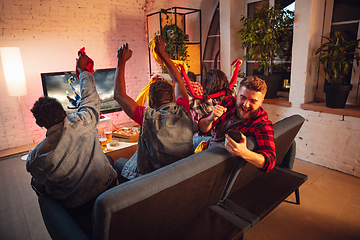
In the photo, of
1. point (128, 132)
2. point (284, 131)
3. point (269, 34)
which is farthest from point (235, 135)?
point (269, 34)

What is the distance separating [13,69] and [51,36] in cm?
96

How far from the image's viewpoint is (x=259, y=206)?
1604 millimetres

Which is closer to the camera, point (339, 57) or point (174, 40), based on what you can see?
point (339, 57)

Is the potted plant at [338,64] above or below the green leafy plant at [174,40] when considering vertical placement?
below

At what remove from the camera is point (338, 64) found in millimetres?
2775

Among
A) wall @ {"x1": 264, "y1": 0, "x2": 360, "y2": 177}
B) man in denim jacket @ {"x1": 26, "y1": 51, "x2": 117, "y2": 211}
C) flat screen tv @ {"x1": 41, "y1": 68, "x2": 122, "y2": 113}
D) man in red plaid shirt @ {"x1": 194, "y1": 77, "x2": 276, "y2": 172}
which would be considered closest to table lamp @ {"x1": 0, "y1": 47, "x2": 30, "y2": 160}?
flat screen tv @ {"x1": 41, "y1": 68, "x2": 122, "y2": 113}

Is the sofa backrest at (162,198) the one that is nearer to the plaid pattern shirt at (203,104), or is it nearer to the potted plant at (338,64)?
the plaid pattern shirt at (203,104)

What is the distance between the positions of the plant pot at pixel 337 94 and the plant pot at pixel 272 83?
753 mm

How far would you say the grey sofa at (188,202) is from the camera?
96 centimetres

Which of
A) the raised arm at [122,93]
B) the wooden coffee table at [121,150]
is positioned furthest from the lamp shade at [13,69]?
the raised arm at [122,93]

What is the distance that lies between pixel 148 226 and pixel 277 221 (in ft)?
4.82

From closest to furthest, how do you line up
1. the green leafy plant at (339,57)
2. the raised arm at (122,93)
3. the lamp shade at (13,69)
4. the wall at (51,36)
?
the raised arm at (122,93)
the green leafy plant at (339,57)
the lamp shade at (13,69)
the wall at (51,36)

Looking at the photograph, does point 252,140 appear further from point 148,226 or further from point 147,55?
point 147,55

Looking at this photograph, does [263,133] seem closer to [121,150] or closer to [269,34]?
[121,150]
